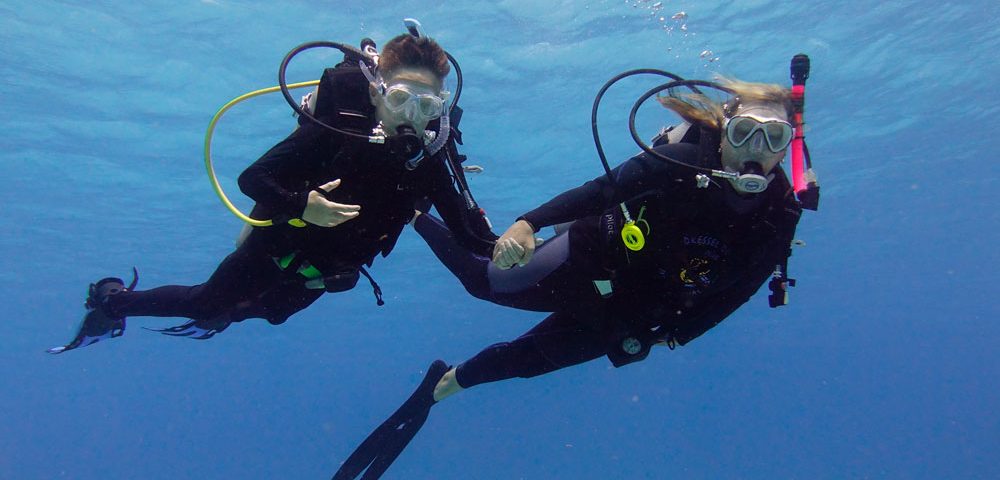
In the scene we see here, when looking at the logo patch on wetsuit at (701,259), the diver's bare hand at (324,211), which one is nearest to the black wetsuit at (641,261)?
the logo patch on wetsuit at (701,259)

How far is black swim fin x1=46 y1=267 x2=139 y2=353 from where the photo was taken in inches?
269

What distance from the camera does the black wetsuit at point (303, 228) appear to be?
499 centimetres

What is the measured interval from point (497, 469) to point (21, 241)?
62.4 metres

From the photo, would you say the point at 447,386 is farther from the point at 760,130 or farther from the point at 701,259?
the point at 760,130

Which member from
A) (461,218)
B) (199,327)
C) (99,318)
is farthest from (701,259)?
(99,318)

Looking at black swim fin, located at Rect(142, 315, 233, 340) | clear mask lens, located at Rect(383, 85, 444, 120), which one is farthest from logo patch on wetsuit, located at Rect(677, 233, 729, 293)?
black swim fin, located at Rect(142, 315, 233, 340)

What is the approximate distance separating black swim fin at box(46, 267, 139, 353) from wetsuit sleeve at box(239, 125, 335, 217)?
309cm

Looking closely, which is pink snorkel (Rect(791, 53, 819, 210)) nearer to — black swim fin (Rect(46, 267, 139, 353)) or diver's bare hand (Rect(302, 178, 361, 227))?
diver's bare hand (Rect(302, 178, 361, 227))

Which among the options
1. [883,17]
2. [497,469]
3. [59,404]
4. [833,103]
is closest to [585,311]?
[883,17]

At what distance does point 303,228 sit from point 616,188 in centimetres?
291

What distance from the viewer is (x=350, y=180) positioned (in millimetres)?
5207

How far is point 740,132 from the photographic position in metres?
4.56

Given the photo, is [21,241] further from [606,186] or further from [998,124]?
[998,124]

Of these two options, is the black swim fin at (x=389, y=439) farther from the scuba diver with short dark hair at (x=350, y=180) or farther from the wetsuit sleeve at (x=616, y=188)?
the wetsuit sleeve at (x=616, y=188)
